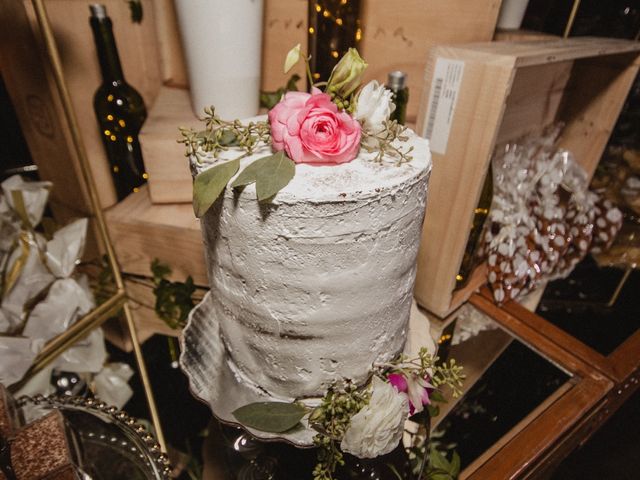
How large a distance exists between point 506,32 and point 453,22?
0.17 meters

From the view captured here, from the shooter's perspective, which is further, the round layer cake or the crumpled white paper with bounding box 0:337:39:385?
the crumpled white paper with bounding box 0:337:39:385

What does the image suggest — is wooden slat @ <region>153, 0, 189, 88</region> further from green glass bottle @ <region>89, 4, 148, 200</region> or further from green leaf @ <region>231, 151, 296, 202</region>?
green leaf @ <region>231, 151, 296, 202</region>

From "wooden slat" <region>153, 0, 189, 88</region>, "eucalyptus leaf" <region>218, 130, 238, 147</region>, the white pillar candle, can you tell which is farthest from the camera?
"wooden slat" <region>153, 0, 189, 88</region>

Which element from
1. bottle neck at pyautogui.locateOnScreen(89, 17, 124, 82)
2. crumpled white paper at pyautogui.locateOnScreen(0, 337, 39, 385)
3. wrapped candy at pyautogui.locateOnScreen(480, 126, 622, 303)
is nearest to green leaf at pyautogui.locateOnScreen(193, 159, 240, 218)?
crumpled white paper at pyautogui.locateOnScreen(0, 337, 39, 385)

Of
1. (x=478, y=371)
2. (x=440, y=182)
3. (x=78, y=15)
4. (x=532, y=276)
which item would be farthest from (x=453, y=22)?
(x=78, y=15)

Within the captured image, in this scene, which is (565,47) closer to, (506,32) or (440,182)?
(506,32)

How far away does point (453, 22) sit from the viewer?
3.37 ft

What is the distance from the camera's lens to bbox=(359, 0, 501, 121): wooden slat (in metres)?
1.01

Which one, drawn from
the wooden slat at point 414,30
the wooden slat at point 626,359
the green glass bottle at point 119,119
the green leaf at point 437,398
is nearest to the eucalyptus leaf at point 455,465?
the green leaf at point 437,398

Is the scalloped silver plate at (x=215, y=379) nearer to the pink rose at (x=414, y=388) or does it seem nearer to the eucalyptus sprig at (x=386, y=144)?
the pink rose at (x=414, y=388)

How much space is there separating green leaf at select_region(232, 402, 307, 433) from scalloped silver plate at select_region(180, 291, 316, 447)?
0.01m

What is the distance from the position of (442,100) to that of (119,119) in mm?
843

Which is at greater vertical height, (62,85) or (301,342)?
(62,85)

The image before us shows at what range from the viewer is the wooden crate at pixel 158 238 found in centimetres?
106
